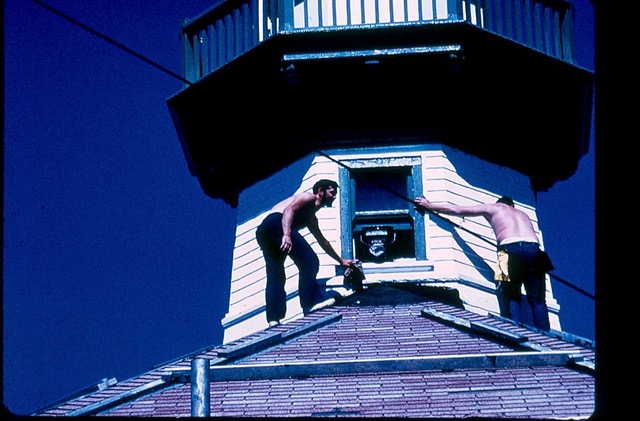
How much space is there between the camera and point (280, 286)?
11.6m

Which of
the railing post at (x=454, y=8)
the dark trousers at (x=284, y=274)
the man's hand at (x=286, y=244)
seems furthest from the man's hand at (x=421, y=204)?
the railing post at (x=454, y=8)

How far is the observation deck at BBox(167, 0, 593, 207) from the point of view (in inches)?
498

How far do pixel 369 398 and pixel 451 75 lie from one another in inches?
256

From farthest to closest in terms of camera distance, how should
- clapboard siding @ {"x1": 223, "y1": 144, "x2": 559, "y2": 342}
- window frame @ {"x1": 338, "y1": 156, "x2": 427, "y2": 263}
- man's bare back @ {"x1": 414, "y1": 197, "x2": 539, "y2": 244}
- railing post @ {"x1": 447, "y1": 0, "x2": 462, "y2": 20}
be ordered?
railing post @ {"x1": 447, "y1": 0, "x2": 462, "y2": 20} → window frame @ {"x1": 338, "y1": 156, "x2": 427, "y2": 263} → clapboard siding @ {"x1": 223, "y1": 144, "x2": 559, "y2": 342} → man's bare back @ {"x1": 414, "y1": 197, "x2": 539, "y2": 244}

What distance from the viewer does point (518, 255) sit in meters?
11.4

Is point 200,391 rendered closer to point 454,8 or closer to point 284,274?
point 284,274

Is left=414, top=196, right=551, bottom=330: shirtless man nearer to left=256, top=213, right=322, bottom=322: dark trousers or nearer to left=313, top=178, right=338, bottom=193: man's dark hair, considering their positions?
left=313, top=178, right=338, bottom=193: man's dark hair

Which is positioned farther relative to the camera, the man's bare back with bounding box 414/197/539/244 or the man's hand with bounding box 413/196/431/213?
the man's hand with bounding box 413/196/431/213

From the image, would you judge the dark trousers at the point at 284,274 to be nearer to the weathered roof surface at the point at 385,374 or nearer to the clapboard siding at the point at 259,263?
the clapboard siding at the point at 259,263

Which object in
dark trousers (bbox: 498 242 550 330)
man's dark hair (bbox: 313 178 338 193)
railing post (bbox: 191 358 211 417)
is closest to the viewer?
railing post (bbox: 191 358 211 417)

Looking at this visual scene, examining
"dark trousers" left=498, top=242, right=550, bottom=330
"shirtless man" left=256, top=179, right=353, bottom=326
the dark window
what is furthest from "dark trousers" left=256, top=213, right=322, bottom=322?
"dark trousers" left=498, top=242, right=550, bottom=330

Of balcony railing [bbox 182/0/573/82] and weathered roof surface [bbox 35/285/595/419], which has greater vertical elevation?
balcony railing [bbox 182/0/573/82]

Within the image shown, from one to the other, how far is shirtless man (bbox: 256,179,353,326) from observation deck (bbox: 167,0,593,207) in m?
1.15
